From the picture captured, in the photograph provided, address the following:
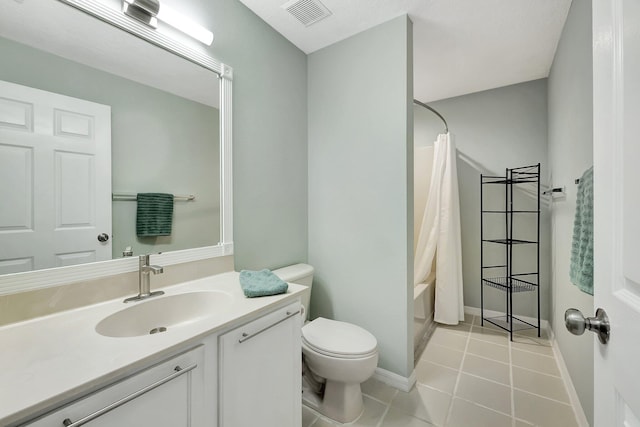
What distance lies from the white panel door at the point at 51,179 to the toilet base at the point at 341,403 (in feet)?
4.52

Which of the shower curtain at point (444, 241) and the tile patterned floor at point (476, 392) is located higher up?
the shower curtain at point (444, 241)

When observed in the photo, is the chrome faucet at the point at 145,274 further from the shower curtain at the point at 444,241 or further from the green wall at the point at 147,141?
the shower curtain at the point at 444,241

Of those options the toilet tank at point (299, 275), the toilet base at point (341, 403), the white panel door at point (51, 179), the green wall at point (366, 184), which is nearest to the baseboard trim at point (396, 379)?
the green wall at point (366, 184)

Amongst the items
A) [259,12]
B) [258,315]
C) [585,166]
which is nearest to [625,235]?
[258,315]

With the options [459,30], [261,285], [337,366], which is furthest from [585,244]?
[459,30]

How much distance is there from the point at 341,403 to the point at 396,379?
0.50 meters

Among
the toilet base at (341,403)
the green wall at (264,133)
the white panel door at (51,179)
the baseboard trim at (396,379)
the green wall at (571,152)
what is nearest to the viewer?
the white panel door at (51,179)

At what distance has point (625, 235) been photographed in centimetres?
51

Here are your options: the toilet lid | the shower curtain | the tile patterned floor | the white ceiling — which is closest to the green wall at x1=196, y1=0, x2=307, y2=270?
the white ceiling

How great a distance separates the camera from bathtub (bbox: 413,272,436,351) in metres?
2.32

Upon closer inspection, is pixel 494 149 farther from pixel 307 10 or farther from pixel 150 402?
pixel 150 402

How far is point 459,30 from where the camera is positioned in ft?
6.46

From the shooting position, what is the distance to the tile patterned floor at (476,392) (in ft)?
5.08

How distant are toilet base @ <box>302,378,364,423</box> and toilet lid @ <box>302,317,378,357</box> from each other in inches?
9.3
